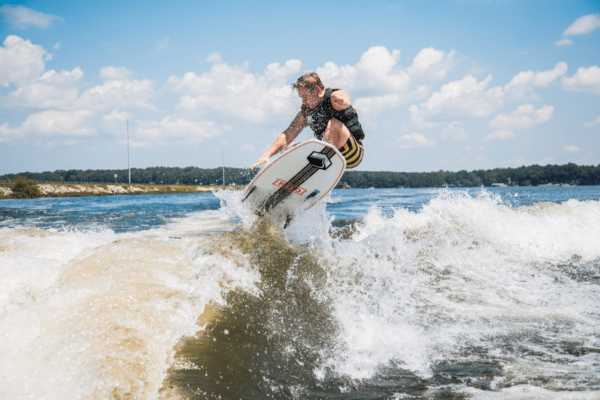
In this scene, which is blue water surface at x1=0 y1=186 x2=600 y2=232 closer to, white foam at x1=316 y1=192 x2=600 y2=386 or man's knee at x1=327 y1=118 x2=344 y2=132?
man's knee at x1=327 y1=118 x2=344 y2=132

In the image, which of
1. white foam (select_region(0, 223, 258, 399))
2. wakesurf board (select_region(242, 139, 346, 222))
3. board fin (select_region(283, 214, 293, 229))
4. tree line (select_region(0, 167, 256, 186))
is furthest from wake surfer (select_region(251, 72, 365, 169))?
tree line (select_region(0, 167, 256, 186))

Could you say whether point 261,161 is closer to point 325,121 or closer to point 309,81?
point 325,121

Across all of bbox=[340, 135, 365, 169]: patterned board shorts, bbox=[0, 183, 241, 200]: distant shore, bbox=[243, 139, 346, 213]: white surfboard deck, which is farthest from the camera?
bbox=[0, 183, 241, 200]: distant shore

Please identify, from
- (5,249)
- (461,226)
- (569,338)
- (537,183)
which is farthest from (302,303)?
(537,183)

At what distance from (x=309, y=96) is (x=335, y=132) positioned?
0.82m

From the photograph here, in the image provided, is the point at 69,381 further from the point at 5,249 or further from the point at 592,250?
the point at 592,250

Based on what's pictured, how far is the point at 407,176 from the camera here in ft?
287

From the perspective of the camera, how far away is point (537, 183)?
79.8 meters

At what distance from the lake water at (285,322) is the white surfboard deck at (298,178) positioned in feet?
2.56

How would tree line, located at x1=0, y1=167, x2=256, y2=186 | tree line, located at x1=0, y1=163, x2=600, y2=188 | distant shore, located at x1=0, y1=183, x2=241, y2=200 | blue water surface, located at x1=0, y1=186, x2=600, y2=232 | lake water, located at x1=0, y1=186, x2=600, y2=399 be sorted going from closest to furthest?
1. lake water, located at x1=0, y1=186, x2=600, y2=399
2. blue water surface, located at x1=0, y1=186, x2=600, y2=232
3. distant shore, located at x1=0, y1=183, x2=241, y2=200
4. tree line, located at x1=0, y1=163, x2=600, y2=188
5. tree line, located at x1=0, y1=167, x2=256, y2=186

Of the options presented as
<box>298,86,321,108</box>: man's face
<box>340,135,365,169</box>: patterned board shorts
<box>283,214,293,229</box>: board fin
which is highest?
<box>298,86,321,108</box>: man's face

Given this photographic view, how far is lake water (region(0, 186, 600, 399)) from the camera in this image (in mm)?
2367

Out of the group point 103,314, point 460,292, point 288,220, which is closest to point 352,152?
point 288,220

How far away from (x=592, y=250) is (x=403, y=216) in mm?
4382
